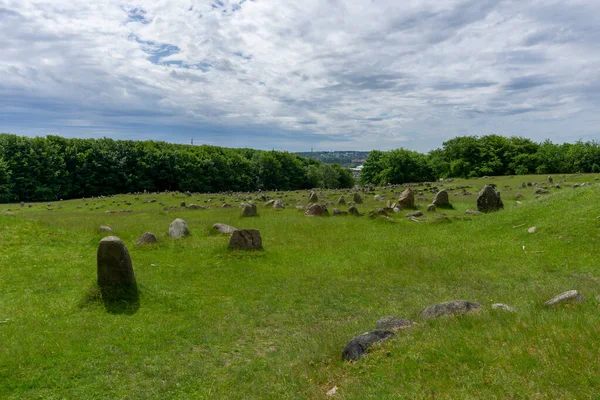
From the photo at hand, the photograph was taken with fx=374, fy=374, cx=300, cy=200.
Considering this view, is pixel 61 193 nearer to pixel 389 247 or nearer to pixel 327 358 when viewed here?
pixel 389 247

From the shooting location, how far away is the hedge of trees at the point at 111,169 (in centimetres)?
6259

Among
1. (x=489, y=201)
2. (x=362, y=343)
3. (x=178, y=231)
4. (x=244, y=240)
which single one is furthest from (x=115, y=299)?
(x=489, y=201)

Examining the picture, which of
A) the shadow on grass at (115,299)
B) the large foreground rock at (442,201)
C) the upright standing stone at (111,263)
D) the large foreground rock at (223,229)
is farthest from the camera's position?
the large foreground rock at (442,201)

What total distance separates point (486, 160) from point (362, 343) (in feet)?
279

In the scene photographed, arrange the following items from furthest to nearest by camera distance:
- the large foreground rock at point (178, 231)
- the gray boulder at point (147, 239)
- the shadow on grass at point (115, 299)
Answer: the large foreground rock at point (178, 231) → the gray boulder at point (147, 239) → the shadow on grass at point (115, 299)

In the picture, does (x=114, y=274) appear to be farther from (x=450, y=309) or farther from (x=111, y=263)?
(x=450, y=309)

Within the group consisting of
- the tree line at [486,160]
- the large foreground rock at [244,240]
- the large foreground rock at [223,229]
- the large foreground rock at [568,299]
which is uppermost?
the tree line at [486,160]

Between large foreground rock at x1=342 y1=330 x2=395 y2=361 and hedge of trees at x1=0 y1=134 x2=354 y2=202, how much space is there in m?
69.0

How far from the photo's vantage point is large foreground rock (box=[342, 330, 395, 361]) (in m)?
7.85

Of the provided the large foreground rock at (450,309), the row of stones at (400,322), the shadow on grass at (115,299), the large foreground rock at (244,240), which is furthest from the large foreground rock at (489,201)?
the shadow on grass at (115,299)

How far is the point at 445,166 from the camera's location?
90250mm

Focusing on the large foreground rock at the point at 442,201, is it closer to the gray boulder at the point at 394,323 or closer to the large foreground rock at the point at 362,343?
the gray boulder at the point at 394,323

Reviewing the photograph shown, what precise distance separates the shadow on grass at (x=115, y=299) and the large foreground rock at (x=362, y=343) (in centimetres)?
713

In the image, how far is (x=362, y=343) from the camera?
316 inches
